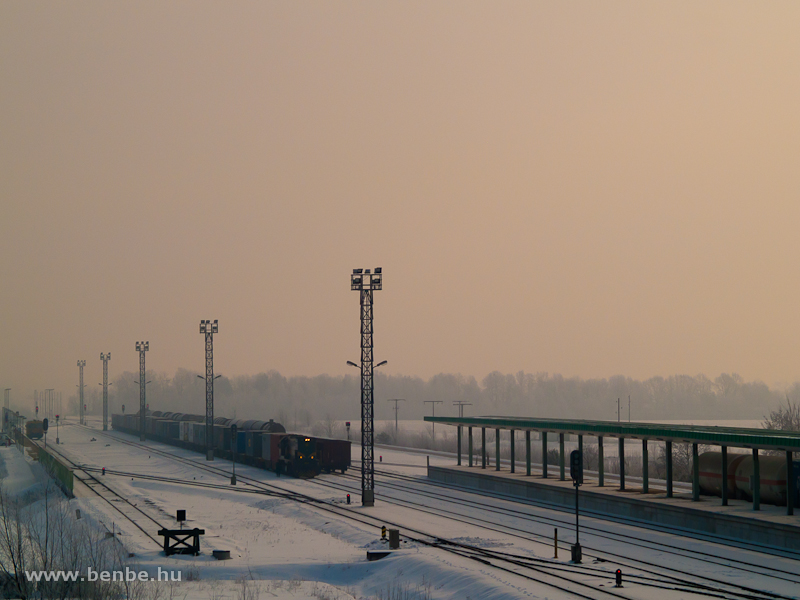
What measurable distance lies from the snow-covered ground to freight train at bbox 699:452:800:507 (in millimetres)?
6399

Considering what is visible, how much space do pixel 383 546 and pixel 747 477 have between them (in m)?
19.5

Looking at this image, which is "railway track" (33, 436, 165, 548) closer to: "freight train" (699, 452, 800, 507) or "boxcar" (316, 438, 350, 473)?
"boxcar" (316, 438, 350, 473)

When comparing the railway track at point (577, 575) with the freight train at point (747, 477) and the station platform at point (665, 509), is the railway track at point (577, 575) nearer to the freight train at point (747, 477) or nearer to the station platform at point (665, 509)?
the station platform at point (665, 509)

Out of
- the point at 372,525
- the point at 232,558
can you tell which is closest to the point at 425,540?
the point at 372,525

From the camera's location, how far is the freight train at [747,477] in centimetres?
3700

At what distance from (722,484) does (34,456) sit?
273 ft

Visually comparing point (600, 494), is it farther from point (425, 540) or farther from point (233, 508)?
point (233, 508)

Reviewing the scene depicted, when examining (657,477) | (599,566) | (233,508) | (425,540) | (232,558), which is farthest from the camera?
(657,477)

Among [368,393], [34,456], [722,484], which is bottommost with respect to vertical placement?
[34,456]

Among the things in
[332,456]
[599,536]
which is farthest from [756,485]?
[332,456]

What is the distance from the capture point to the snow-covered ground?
26.7 meters

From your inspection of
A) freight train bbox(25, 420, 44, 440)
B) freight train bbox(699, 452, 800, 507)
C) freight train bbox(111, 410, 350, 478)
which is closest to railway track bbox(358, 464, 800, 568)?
freight train bbox(699, 452, 800, 507)

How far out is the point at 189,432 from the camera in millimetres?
97500

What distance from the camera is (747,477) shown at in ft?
128
